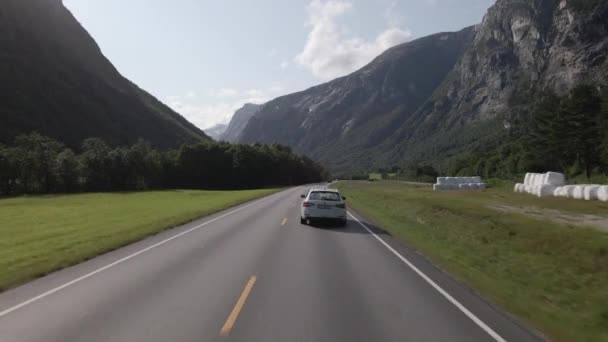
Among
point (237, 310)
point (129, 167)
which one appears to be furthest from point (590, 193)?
point (129, 167)

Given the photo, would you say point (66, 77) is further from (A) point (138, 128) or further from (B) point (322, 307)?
(B) point (322, 307)

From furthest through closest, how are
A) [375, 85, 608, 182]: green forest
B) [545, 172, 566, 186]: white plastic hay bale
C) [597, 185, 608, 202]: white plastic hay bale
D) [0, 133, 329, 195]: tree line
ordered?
1. [0, 133, 329, 195]: tree line
2. [375, 85, 608, 182]: green forest
3. [545, 172, 566, 186]: white plastic hay bale
4. [597, 185, 608, 202]: white plastic hay bale

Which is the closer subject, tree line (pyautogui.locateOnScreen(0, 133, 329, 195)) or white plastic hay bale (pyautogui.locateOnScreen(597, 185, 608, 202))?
white plastic hay bale (pyautogui.locateOnScreen(597, 185, 608, 202))

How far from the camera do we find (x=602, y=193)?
31906 mm

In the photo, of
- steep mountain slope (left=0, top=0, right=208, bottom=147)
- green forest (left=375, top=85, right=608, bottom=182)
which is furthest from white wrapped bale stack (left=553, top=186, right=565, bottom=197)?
steep mountain slope (left=0, top=0, right=208, bottom=147)

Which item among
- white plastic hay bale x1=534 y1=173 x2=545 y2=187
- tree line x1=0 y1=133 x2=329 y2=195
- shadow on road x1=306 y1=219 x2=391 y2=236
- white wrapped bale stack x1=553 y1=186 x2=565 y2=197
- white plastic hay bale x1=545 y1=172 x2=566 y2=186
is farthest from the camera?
tree line x1=0 y1=133 x2=329 y2=195

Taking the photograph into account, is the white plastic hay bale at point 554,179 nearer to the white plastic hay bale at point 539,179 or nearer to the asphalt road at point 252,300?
the white plastic hay bale at point 539,179

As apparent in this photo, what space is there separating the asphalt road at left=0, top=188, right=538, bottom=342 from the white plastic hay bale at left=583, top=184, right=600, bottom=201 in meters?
27.6

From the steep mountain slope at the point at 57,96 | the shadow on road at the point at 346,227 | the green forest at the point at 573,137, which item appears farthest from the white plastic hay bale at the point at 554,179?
the steep mountain slope at the point at 57,96

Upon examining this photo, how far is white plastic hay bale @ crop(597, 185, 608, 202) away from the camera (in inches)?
1239

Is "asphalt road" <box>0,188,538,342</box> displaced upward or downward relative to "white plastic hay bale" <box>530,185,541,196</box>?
downward

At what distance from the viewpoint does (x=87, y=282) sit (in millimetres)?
9008

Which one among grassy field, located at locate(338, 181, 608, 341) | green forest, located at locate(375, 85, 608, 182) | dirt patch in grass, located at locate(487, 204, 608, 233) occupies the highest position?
green forest, located at locate(375, 85, 608, 182)

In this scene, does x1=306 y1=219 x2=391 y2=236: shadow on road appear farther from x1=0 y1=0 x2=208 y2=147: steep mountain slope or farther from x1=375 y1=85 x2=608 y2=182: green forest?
x1=0 y1=0 x2=208 y2=147: steep mountain slope
